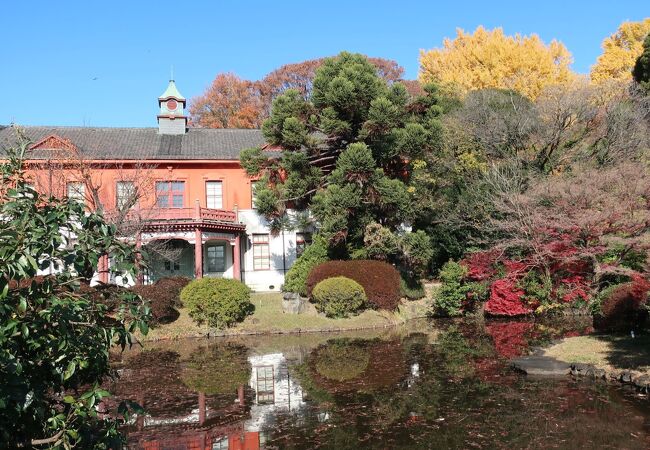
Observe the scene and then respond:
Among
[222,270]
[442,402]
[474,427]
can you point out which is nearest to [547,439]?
[474,427]

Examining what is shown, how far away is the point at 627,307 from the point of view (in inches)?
607

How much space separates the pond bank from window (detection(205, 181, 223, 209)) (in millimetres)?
19315

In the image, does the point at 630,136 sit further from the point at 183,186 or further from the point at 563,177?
the point at 183,186

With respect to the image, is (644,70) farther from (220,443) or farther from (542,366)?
(220,443)

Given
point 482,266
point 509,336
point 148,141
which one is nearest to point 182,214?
point 148,141

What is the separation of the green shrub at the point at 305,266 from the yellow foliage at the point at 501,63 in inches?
621

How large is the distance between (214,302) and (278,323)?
8.52 feet

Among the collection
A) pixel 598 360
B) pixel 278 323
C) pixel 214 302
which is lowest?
pixel 598 360

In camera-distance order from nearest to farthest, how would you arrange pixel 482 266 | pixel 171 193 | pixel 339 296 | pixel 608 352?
pixel 608 352 < pixel 339 296 < pixel 482 266 < pixel 171 193

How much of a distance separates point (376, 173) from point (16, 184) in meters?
19.3

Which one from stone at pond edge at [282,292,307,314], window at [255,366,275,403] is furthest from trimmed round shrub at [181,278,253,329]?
window at [255,366,275,403]

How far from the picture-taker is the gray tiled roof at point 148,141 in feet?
94.9

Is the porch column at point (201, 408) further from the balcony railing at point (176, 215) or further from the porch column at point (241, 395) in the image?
the balcony railing at point (176, 215)

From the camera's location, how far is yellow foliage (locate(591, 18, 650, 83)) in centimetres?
3797
